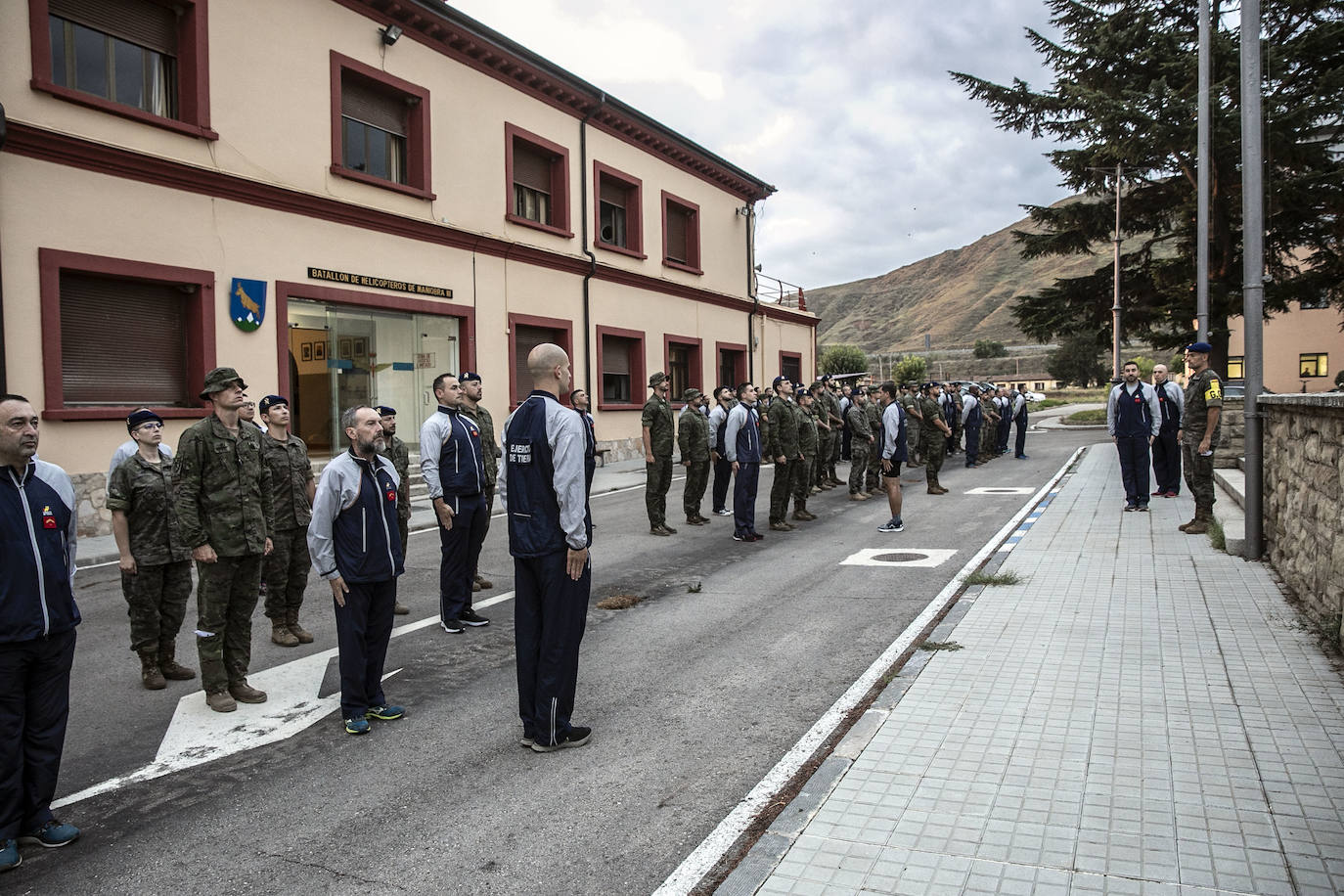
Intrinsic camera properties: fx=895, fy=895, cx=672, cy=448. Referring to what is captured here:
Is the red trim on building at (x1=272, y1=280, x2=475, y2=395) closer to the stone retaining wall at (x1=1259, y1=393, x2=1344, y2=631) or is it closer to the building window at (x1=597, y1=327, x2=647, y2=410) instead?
the building window at (x1=597, y1=327, x2=647, y2=410)

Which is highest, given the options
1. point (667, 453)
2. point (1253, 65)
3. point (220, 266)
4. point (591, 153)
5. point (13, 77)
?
point (591, 153)

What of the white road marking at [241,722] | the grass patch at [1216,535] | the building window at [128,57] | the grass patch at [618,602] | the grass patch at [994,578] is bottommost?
the white road marking at [241,722]

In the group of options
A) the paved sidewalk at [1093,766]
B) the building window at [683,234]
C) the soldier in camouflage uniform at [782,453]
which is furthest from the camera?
the building window at [683,234]

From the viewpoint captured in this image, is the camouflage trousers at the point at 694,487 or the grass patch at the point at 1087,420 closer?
the camouflage trousers at the point at 694,487

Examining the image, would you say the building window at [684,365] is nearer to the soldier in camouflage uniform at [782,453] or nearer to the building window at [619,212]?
the building window at [619,212]

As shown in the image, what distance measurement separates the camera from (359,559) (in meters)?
5.19

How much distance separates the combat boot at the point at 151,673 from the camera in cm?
593

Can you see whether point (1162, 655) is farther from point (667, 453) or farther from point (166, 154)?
point (166, 154)

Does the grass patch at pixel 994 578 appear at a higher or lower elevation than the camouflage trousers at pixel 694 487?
lower

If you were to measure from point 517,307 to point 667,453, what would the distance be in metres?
9.07

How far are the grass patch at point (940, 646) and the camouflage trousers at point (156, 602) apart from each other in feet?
16.6

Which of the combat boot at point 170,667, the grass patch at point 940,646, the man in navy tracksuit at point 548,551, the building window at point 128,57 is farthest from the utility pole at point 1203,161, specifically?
the combat boot at point 170,667

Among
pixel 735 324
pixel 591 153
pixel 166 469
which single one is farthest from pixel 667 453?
pixel 735 324

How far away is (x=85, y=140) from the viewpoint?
12.1 metres
